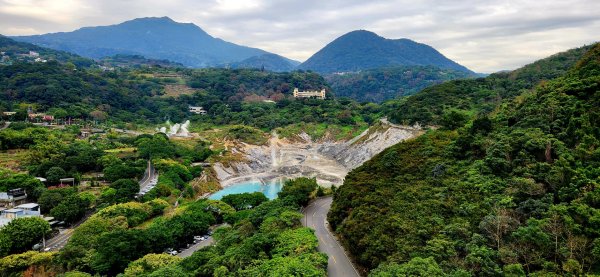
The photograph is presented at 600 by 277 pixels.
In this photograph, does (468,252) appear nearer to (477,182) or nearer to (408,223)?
(408,223)

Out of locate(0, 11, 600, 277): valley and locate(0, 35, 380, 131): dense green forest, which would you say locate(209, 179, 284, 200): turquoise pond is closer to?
locate(0, 11, 600, 277): valley

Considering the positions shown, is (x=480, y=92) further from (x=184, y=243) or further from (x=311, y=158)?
(x=184, y=243)

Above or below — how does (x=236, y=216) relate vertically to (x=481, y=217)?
below

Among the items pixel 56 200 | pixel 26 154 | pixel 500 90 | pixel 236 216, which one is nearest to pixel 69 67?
pixel 26 154

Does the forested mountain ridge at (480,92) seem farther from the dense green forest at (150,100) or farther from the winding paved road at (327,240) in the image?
the winding paved road at (327,240)

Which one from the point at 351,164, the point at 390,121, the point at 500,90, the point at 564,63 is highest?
the point at 564,63

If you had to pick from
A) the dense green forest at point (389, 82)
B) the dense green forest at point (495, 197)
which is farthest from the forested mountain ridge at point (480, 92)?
the dense green forest at point (389, 82)
